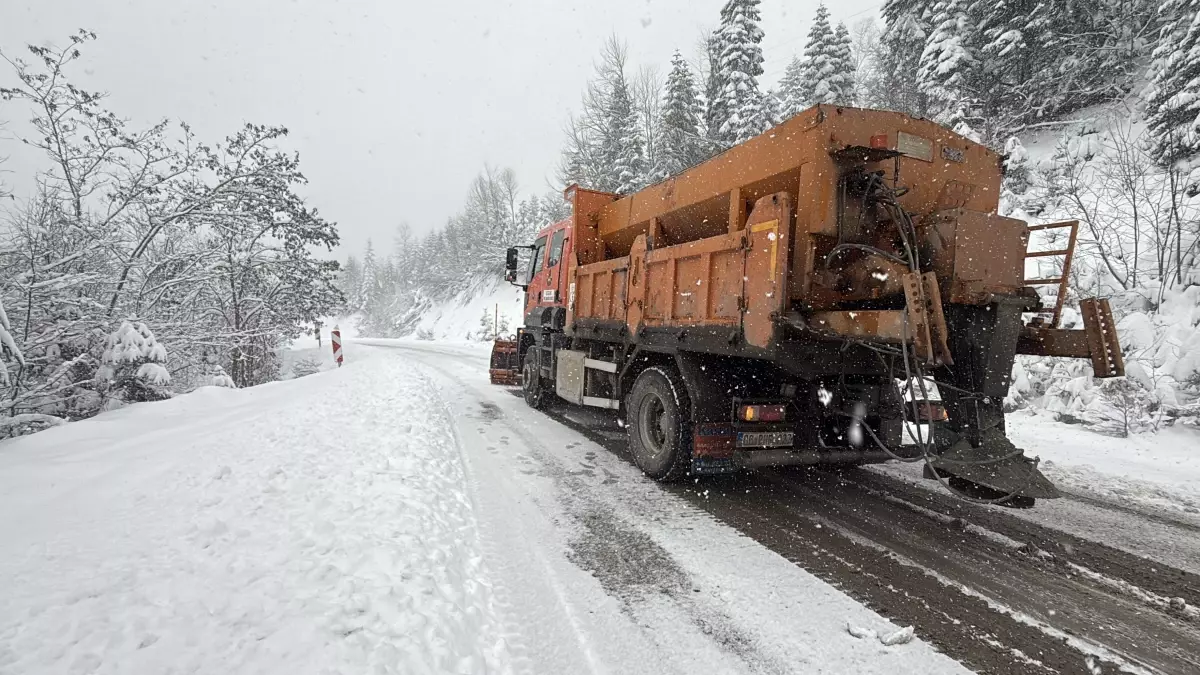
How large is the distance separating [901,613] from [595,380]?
4738 millimetres

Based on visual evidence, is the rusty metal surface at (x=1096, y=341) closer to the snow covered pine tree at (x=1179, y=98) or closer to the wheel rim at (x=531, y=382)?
the wheel rim at (x=531, y=382)

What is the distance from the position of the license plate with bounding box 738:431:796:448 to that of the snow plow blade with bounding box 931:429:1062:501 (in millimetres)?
1203

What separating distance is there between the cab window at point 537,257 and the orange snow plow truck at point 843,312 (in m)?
3.97

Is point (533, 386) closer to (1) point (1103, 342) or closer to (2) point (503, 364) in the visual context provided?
(2) point (503, 364)

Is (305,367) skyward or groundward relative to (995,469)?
groundward

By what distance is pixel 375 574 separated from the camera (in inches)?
106

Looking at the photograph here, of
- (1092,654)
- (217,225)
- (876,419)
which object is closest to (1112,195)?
(876,419)

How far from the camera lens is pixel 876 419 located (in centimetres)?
484

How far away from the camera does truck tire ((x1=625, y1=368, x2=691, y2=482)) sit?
4.88 m

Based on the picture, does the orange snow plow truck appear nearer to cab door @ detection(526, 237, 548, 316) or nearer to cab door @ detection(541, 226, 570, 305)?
cab door @ detection(541, 226, 570, 305)

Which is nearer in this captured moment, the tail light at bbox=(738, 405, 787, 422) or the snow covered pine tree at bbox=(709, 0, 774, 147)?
the tail light at bbox=(738, 405, 787, 422)

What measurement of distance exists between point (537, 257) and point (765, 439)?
251 inches

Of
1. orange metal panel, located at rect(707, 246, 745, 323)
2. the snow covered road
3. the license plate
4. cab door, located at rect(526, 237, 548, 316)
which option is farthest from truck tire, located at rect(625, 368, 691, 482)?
cab door, located at rect(526, 237, 548, 316)

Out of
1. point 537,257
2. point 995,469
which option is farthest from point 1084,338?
point 537,257
